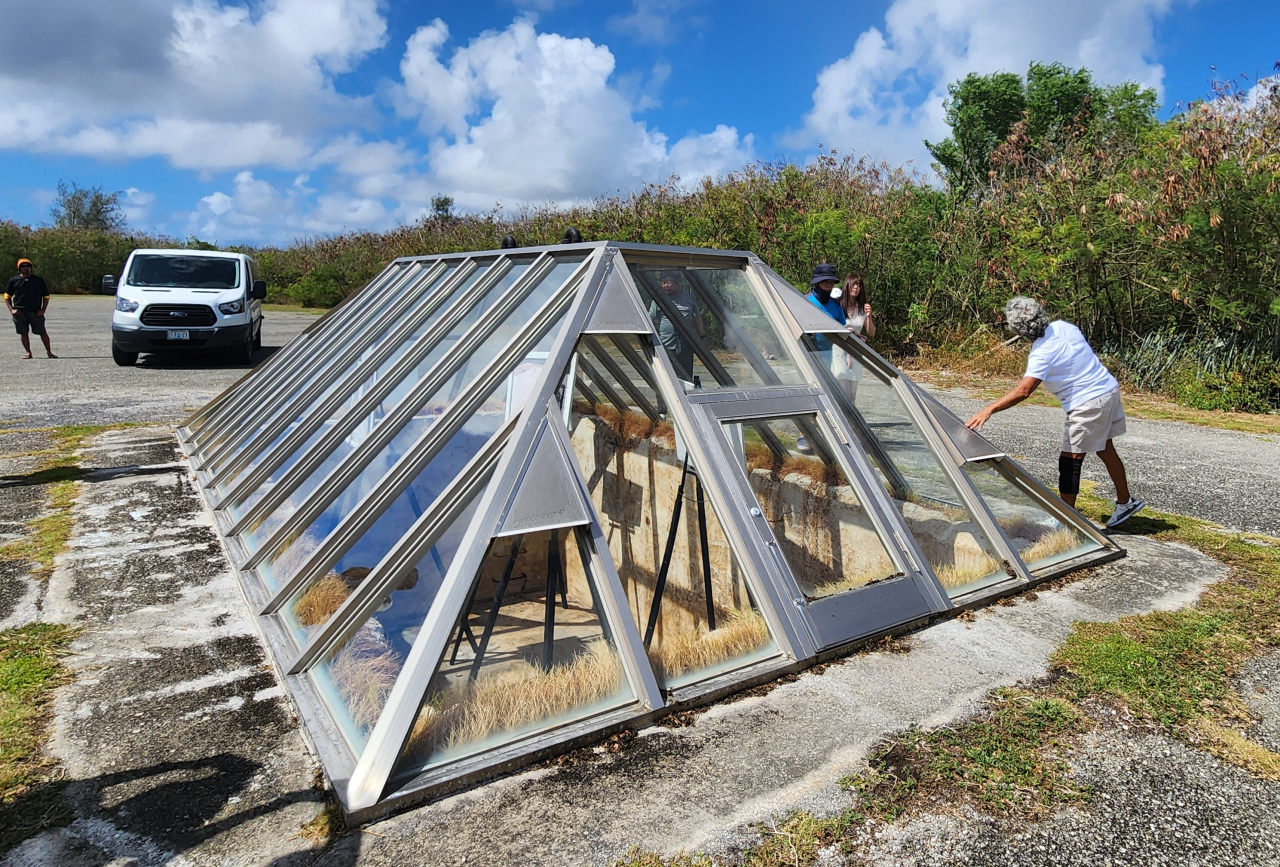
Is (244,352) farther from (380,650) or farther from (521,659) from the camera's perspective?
(521,659)

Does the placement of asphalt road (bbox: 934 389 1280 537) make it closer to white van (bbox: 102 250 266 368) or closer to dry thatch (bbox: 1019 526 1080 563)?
dry thatch (bbox: 1019 526 1080 563)

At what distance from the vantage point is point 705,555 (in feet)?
12.8

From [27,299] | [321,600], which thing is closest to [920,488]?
[321,600]

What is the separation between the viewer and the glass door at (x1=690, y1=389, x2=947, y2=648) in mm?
3789

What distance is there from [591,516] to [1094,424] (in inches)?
143

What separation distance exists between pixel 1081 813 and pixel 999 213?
41.1 feet

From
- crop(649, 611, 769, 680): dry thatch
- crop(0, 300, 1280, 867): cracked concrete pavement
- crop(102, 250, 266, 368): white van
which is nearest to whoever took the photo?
crop(0, 300, 1280, 867): cracked concrete pavement

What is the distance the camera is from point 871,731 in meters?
3.15

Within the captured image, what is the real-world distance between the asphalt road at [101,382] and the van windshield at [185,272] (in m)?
1.50

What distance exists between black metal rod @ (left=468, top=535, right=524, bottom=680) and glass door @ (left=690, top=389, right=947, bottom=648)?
1117mm

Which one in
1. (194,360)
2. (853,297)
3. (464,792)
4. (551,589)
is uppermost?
(853,297)

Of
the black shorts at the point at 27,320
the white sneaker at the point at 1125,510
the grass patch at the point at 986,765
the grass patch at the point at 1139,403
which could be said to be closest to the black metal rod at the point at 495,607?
the grass patch at the point at 986,765

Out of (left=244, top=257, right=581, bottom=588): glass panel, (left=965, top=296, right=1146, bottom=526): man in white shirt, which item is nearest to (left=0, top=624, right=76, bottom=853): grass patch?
(left=244, top=257, right=581, bottom=588): glass panel

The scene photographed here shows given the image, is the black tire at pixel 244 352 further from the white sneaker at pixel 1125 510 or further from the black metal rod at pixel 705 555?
the white sneaker at pixel 1125 510
